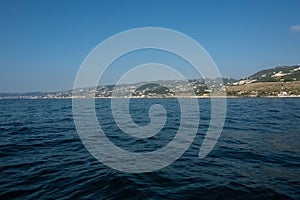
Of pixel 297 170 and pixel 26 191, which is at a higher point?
pixel 26 191

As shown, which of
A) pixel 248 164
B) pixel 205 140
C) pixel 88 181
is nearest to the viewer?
pixel 88 181

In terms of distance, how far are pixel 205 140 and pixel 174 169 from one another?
27.4 feet

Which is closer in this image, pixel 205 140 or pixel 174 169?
pixel 174 169

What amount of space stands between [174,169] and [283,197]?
4.78 meters

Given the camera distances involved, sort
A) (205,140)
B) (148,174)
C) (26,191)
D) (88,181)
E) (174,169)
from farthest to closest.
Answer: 1. (205,140)
2. (174,169)
3. (148,174)
4. (88,181)
5. (26,191)

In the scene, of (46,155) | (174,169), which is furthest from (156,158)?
(46,155)

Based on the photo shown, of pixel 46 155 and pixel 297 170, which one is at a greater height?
pixel 46 155

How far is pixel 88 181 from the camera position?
10883 mm

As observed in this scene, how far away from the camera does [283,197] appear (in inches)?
361

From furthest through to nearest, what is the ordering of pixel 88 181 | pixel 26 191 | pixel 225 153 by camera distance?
1. pixel 225 153
2. pixel 88 181
3. pixel 26 191

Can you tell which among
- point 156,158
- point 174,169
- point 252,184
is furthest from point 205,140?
point 252,184

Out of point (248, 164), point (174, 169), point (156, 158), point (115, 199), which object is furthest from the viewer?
point (156, 158)

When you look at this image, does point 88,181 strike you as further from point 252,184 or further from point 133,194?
point 252,184

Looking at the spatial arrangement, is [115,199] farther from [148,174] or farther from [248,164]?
[248,164]
